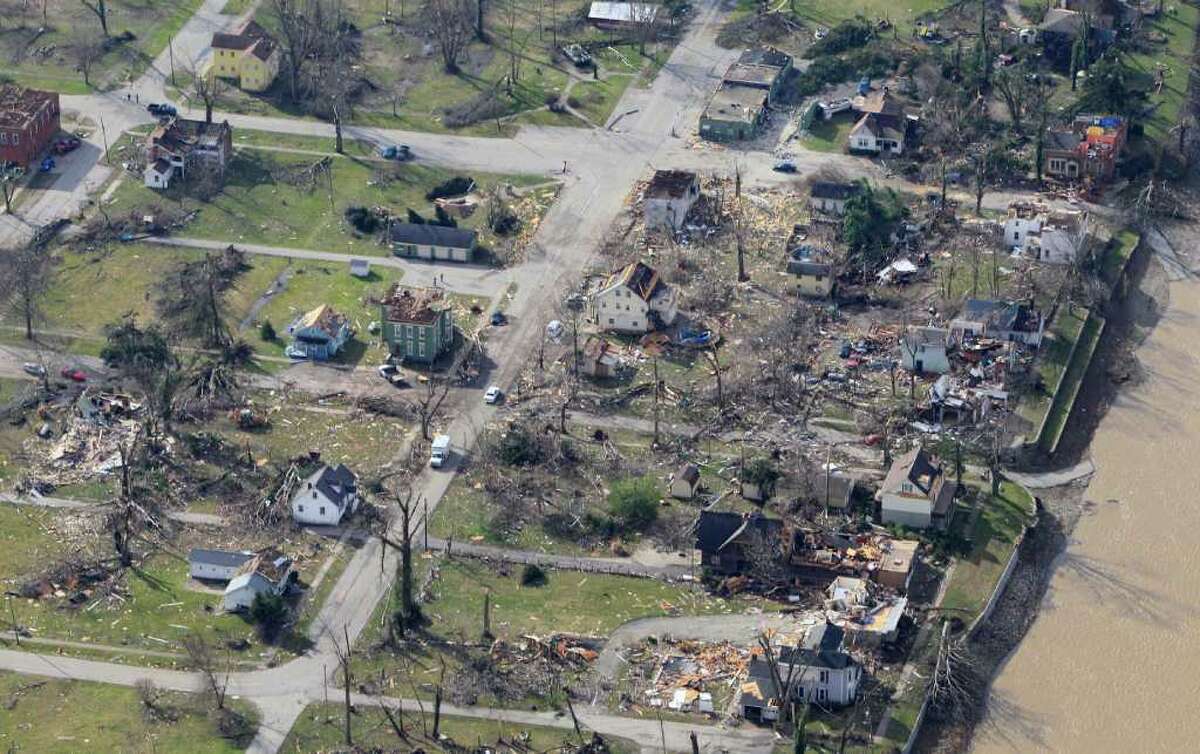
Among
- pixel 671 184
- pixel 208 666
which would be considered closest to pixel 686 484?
pixel 208 666

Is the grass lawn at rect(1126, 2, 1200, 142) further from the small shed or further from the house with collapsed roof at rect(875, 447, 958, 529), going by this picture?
the small shed

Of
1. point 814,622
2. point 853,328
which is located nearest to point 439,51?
point 853,328

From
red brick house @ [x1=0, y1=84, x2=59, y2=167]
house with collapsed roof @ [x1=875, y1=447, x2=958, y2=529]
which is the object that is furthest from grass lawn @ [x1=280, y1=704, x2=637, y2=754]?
red brick house @ [x1=0, y1=84, x2=59, y2=167]

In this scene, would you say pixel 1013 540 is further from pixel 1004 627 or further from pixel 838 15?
pixel 838 15

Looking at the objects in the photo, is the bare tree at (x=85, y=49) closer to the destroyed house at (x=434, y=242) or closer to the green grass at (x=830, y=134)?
the destroyed house at (x=434, y=242)

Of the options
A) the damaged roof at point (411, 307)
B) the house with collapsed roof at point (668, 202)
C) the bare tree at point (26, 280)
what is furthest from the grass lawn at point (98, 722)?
the house with collapsed roof at point (668, 202)
